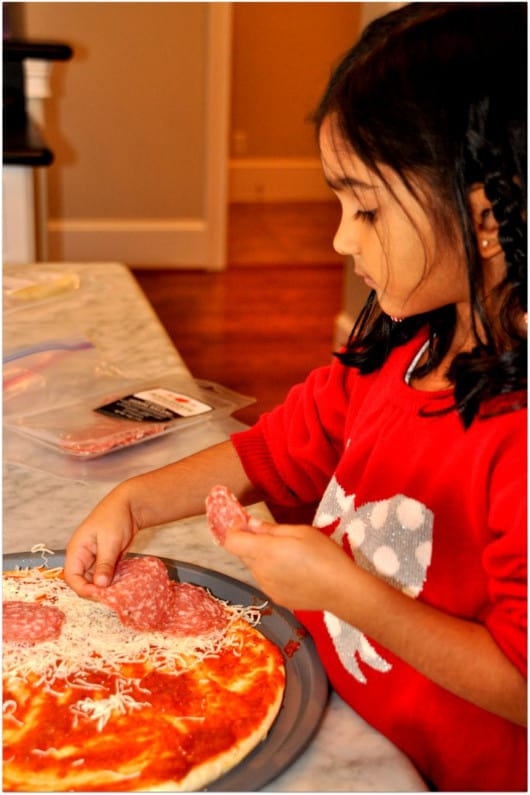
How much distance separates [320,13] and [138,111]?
1.98 meters

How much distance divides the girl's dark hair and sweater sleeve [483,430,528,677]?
7 cm

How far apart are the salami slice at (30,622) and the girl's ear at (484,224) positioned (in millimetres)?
484

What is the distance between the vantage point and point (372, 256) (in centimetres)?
87

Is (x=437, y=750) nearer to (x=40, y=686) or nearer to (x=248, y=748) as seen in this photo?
(x=248, y=748)

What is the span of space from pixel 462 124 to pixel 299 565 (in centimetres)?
36

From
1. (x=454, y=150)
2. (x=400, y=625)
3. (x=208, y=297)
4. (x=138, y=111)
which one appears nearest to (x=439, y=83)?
(x=454, y=150)

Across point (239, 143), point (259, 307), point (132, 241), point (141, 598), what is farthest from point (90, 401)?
point (239, 143)

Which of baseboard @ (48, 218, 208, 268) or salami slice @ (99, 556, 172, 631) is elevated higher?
salami slice @ (99, 556, 172, 631)

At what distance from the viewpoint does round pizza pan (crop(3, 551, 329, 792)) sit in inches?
29.7

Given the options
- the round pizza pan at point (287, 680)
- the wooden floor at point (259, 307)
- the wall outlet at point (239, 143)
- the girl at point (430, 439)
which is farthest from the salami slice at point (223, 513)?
the wall outlet at point (239, 143)

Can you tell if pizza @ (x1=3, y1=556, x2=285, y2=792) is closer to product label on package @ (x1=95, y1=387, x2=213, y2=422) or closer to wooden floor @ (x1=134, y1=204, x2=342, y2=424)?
product label on package @ (x1=95, y1=387, x2=213, y2=422)

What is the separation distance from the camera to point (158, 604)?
3.02 feet

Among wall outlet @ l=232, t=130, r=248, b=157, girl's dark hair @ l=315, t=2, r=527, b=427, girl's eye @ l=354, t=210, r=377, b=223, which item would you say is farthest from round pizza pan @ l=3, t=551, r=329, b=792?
wall outlet @ l=232, t=130, r=248, b=157

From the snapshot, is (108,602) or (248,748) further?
(108,602)
